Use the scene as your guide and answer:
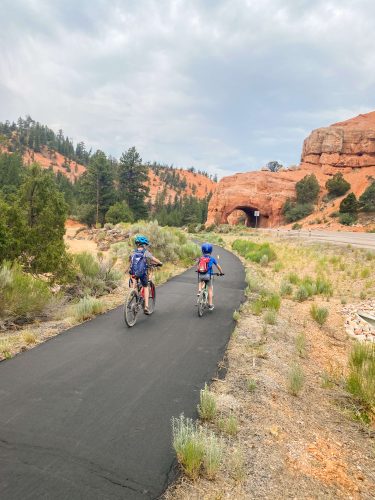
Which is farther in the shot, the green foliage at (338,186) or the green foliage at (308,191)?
the green foliage at (308,191)

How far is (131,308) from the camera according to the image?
26.1 ft

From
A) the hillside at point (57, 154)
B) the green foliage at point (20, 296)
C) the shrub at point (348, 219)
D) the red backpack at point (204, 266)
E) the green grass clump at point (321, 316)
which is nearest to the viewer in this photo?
the green foliage at point (20, 296)

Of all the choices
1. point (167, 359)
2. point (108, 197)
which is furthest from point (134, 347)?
point (108, 197)

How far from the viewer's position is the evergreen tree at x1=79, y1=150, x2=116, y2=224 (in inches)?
2314

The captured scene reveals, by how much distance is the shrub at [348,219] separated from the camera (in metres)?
49.5

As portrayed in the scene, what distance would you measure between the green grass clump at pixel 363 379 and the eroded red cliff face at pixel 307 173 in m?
65.3

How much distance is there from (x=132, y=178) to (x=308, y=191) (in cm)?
3445

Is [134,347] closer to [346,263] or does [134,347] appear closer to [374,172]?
[346,263]

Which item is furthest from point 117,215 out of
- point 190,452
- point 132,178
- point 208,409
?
point 190,452

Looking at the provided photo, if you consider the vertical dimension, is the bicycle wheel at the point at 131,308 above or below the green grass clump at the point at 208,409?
above

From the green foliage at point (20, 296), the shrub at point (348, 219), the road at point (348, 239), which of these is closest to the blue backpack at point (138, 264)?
the green foliage at point (20, 296)

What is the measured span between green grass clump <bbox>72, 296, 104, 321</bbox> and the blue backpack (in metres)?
1.43

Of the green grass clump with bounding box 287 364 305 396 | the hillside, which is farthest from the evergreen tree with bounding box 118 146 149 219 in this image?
the hillside

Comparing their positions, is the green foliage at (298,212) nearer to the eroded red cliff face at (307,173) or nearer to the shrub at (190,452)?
the eroded red cliff face at (307,173)
